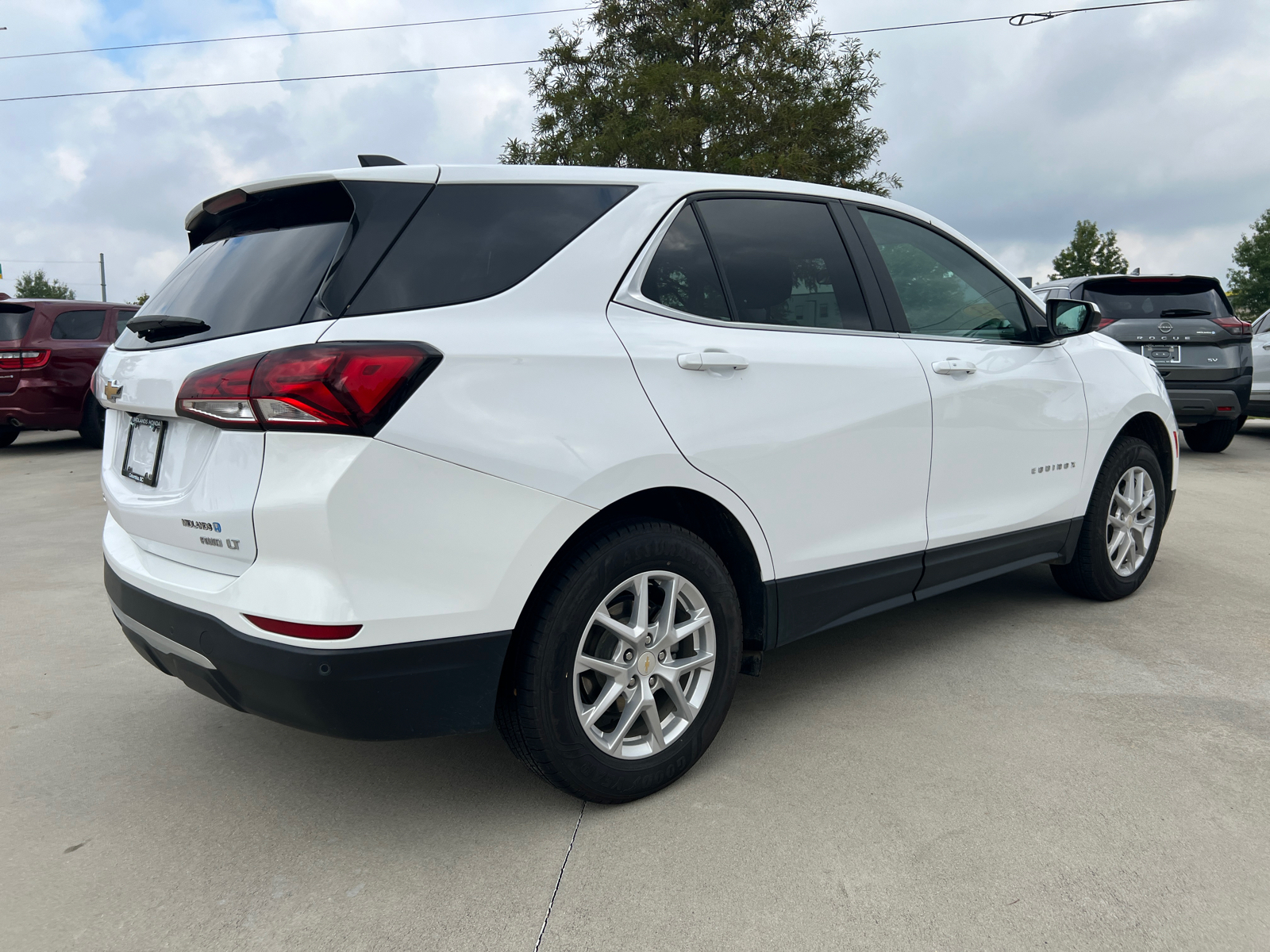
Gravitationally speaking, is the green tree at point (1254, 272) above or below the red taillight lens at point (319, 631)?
above

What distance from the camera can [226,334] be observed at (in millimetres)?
2252

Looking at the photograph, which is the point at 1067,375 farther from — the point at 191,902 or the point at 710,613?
the point at 191,902

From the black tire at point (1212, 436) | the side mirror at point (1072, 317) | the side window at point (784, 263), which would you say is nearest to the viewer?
the side window at point (784, 263)

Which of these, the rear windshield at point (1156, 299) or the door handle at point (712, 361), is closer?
the door handle at point (712, 361)

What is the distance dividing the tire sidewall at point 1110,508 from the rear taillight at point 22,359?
1132cm

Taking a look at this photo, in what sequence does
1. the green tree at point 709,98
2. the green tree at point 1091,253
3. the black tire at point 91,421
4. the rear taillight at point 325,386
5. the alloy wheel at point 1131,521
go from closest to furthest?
the rear taillight at point 325,386 < the alloy wheel at point 1131,521 < the black tire at point 91,421 < the green tree at point 709,98 < the green tree at point 1091,253

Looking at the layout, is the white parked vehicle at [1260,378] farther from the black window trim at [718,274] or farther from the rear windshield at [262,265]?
the rear windshield at [262,265]

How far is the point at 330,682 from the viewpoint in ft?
6.67

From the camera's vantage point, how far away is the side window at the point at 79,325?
36.7 ft

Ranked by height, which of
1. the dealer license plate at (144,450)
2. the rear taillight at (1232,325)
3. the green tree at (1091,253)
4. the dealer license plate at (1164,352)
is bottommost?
the dealer license plate at (144,450)

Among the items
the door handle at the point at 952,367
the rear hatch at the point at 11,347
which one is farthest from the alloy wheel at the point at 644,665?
the rear hatch at the point at 11,347

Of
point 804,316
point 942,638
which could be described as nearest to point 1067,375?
point 942,638

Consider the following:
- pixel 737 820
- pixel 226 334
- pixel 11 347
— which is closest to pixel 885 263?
pixel 737 820

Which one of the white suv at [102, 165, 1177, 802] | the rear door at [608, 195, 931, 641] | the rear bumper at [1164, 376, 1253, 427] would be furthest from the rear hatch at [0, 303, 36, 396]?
the rear bumper at [1164, 376, 1253, 427]
